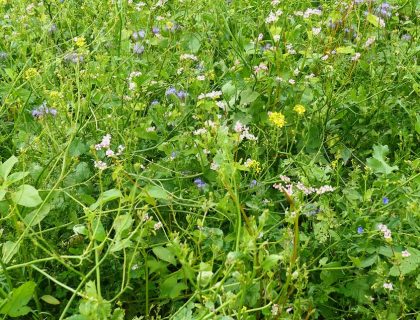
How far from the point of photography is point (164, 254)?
180 cm

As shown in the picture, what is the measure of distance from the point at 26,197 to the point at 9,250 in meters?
0.15

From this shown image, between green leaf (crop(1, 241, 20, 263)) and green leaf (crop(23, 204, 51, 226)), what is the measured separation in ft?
0.21

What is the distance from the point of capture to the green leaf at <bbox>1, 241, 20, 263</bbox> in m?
1.63

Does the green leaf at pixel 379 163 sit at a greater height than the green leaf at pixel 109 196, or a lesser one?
lesser

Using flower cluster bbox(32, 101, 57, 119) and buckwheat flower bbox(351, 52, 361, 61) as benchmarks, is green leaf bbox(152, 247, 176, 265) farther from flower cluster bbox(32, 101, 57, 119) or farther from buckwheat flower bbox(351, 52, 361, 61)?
buckwheat flower bbox(351, 52, 361, 61)

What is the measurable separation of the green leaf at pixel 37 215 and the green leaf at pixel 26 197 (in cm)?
4

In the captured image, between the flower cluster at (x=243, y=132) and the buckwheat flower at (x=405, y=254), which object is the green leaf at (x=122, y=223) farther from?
the buckwheat flower at (x=405, y=254)

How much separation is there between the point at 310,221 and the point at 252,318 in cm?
51

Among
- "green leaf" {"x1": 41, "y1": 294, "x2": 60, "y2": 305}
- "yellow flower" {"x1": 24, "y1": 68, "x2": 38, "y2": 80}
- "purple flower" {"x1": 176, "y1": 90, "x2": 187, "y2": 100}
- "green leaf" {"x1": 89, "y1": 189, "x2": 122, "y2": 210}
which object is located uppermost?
"yellow flower" {"x1": 24, "y1": 68, "x2": 38, "y2": 80}

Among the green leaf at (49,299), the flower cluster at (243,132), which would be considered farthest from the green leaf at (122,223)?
the flower cluster at (243,132)

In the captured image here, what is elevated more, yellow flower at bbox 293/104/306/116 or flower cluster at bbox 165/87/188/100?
flower cluster at bbox 165/87/188/100

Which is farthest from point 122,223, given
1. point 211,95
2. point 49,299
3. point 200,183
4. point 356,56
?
point 356,56

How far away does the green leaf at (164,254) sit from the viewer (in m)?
1.78

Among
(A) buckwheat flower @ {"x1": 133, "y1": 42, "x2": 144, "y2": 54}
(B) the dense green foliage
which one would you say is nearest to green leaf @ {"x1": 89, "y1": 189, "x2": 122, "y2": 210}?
(B) the dense green foliage
